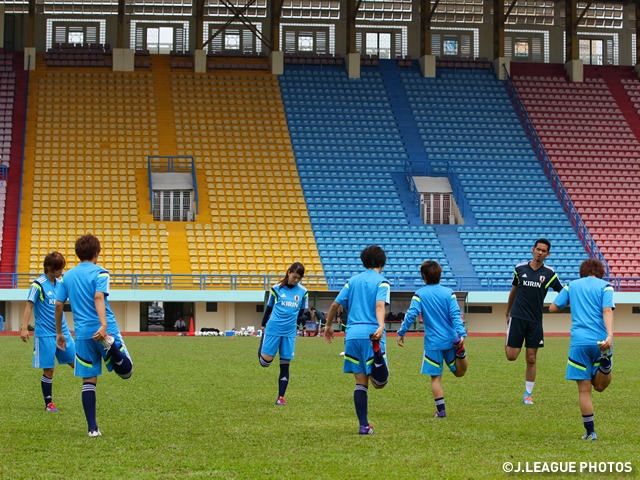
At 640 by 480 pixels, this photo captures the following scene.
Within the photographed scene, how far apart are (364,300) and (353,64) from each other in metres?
34.8

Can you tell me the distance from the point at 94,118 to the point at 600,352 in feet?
108

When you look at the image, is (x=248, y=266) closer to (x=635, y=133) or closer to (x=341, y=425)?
(x=635, y=133)

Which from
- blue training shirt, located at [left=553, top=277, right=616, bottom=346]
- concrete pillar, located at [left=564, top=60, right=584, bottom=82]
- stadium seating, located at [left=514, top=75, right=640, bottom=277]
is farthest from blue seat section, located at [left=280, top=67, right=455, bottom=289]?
blue training shirt, located at [left=553, top=277, right=616, bottom=346]

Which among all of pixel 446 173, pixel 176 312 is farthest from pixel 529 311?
pixel 446 173

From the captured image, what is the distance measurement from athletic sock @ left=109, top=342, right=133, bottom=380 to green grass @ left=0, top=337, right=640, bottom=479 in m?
0.60

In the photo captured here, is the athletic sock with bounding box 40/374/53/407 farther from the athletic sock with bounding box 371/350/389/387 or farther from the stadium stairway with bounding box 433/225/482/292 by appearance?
the stadium stairway with bounding box 433/225/482/292

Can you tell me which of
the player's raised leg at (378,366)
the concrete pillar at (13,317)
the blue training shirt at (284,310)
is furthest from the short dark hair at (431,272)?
the concrete pillar at (13,317)

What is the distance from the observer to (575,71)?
43.8 metres

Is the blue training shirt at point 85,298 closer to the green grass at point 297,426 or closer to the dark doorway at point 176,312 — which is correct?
the green grass at point 297,426

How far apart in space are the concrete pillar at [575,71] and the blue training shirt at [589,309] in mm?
37378

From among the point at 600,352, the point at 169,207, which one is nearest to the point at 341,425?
the point at 600,352

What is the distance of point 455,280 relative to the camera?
33.1 meters

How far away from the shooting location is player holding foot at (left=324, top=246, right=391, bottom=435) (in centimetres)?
861

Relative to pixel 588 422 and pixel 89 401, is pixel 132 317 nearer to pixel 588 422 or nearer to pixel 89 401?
pixel 89 401
